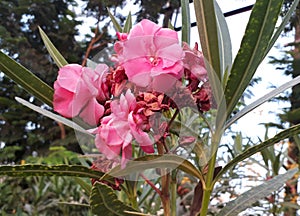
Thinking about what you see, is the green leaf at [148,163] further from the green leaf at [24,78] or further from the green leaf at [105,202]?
the green leaf at [24,78]

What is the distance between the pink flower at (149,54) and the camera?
39cm

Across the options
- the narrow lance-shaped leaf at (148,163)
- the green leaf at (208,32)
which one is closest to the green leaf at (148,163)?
the narrow lance-shaped leaf at (148,163)

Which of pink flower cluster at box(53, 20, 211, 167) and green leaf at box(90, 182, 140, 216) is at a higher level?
pink flower cluster at box(53, 20, 211, 167)

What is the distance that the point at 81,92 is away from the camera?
15.5 inches

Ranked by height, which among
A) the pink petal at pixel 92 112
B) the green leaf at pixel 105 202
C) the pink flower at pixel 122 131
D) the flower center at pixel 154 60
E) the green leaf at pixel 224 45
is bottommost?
the green leaf at pixel 105 202

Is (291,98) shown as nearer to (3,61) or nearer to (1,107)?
(3,61)

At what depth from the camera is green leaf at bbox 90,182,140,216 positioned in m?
0.38

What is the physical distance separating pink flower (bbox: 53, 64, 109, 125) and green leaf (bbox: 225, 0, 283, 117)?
0.13 m

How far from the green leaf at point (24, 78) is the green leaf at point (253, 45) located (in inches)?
8.0

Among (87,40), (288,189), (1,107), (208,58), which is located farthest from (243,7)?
(1,107)

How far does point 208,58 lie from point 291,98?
1.44m

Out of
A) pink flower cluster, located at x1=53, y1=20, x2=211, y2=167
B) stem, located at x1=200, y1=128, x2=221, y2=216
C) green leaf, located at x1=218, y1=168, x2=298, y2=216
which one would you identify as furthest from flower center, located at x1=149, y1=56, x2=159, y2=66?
green leaf, located at x1=218, y1=168, x2=298, y2=216

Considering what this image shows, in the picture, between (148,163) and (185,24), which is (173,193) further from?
(185,24)

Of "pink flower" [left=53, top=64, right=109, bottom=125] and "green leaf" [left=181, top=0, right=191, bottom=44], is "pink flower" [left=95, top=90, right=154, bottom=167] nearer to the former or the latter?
"pink flower" [left=53, top=64, right=109, bottom=125]
